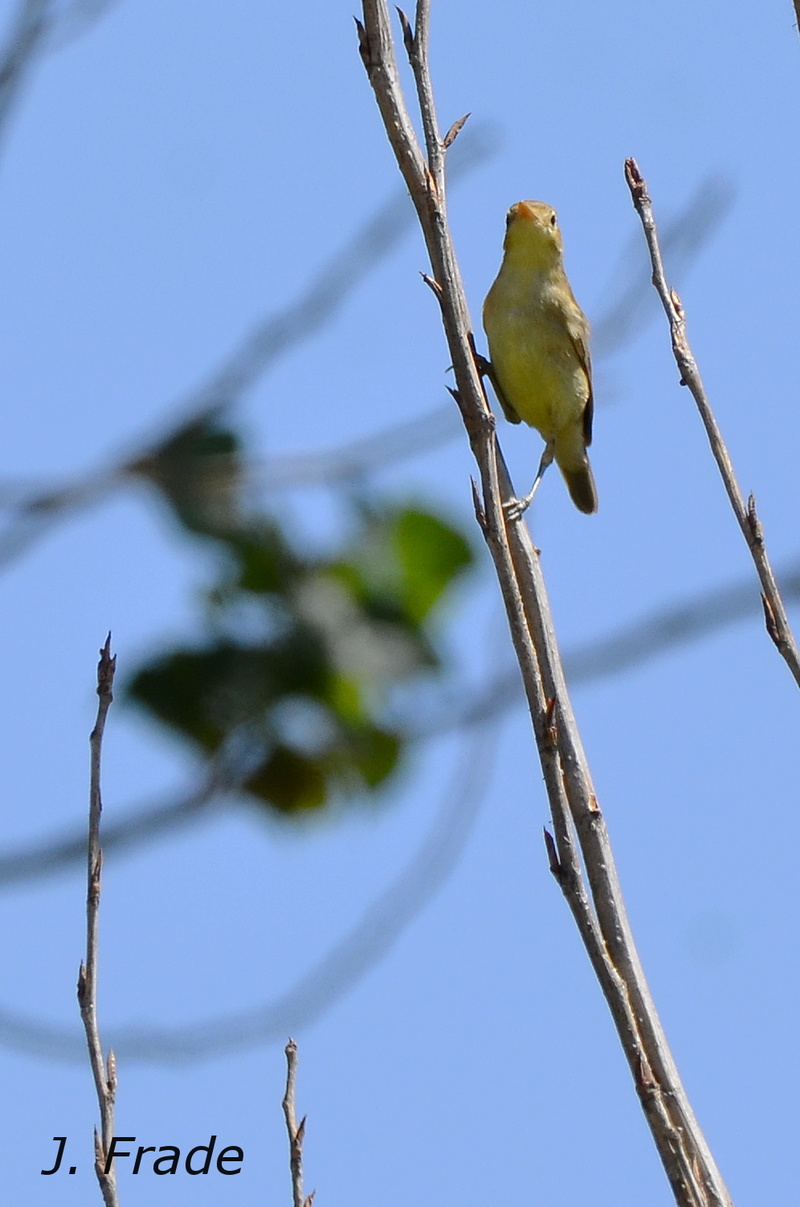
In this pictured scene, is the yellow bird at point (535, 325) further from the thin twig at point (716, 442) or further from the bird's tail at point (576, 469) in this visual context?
the thin twig at point (716, 442)

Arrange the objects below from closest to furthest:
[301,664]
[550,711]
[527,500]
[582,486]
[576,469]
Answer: [301,664] < [550,711] < [527,500] < [576,469] < [582,486]

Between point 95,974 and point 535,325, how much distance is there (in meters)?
4.44

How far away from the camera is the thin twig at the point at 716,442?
2686mm

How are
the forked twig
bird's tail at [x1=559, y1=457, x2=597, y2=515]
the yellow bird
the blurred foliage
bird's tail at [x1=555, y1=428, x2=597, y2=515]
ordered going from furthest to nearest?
bird's tail at [x1=559, y1=457, x2=597, y2=515]
bird's tail at [x1=555, y1=428, x2=597, y2=515]
the yellow bird
the forked twig
the blurred foliage

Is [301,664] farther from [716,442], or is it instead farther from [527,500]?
[527,500]

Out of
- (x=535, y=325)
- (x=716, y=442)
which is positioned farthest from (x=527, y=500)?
(x=716, y=442)

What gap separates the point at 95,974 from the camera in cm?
259

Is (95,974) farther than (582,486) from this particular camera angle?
No

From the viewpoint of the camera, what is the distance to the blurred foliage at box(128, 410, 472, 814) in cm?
204

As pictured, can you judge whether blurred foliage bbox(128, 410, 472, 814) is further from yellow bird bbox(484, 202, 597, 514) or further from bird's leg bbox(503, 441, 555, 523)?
yellow bird bbox(484, 202, 597, 514)

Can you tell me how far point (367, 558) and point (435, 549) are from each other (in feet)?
0.36

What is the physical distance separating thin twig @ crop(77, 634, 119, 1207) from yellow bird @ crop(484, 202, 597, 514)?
3958mm

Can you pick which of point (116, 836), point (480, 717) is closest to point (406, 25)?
point (480, 717)

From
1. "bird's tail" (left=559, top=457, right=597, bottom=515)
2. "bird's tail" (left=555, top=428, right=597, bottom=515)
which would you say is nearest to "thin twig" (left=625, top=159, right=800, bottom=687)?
"bird's tail" (left=555, top=428, right=597, bottom=515)
